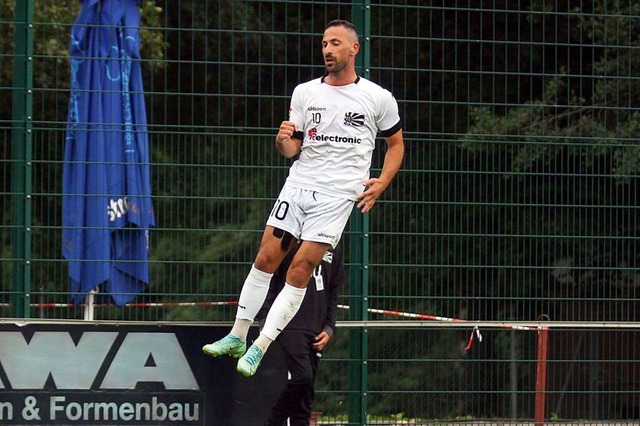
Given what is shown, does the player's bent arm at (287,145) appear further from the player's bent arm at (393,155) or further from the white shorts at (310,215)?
the player's bent arm at (393,155)

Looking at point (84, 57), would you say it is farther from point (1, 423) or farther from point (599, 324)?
point (599, 324)

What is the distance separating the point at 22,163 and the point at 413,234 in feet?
8.32

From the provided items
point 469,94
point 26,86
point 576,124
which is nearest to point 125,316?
point 26,86

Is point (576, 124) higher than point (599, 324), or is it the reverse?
point (576, 124)

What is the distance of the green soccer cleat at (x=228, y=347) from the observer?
269 inches

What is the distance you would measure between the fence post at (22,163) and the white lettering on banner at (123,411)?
63cm

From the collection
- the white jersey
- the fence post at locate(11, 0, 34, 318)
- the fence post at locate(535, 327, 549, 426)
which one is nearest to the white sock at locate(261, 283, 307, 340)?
the white jersey

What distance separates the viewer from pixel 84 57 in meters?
7.91

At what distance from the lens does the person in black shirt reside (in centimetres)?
699

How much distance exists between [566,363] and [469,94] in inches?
78.8

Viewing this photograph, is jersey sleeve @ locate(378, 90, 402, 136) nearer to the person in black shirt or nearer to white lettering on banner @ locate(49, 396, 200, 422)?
the person in black shirt

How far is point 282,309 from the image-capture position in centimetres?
689

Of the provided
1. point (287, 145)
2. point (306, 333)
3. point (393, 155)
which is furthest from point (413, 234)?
point (287, 145)

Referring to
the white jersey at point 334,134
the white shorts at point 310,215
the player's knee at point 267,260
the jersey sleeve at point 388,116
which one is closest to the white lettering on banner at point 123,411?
the player's knee at point 267,260
